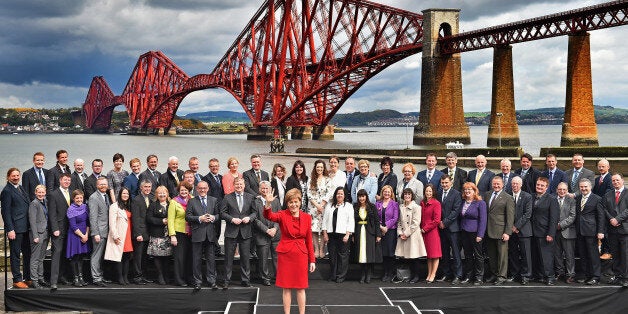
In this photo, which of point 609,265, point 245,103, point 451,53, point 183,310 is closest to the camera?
point 183,310

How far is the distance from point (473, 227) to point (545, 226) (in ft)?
3.48

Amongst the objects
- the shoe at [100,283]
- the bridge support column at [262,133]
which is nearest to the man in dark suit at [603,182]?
the shoe at [100,283]

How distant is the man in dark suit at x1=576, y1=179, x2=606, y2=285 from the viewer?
9.75 meters

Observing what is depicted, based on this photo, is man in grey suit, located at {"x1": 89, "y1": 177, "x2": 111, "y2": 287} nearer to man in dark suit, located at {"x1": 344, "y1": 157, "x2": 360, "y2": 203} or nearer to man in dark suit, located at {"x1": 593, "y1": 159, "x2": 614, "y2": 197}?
man in dark suit, located at {"x1": 344, "y1": 157, "x2": 360, "y2": 203}

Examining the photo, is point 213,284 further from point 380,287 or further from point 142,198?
point 380,287

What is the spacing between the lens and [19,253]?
31.9ft

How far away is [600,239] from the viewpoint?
9906 millimetres

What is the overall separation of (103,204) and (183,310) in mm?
1938

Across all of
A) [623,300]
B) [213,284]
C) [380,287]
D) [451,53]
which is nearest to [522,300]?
[623,300]

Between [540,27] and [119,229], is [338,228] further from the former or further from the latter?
[540,27]

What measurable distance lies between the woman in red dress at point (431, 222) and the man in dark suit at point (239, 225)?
251 cm

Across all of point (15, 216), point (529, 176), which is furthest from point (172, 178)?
point (529, 176)

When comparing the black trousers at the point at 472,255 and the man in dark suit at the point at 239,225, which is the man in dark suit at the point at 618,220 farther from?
the man in dark suit at the point at 239,225

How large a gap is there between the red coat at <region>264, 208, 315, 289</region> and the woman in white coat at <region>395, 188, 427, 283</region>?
2.36 metres
